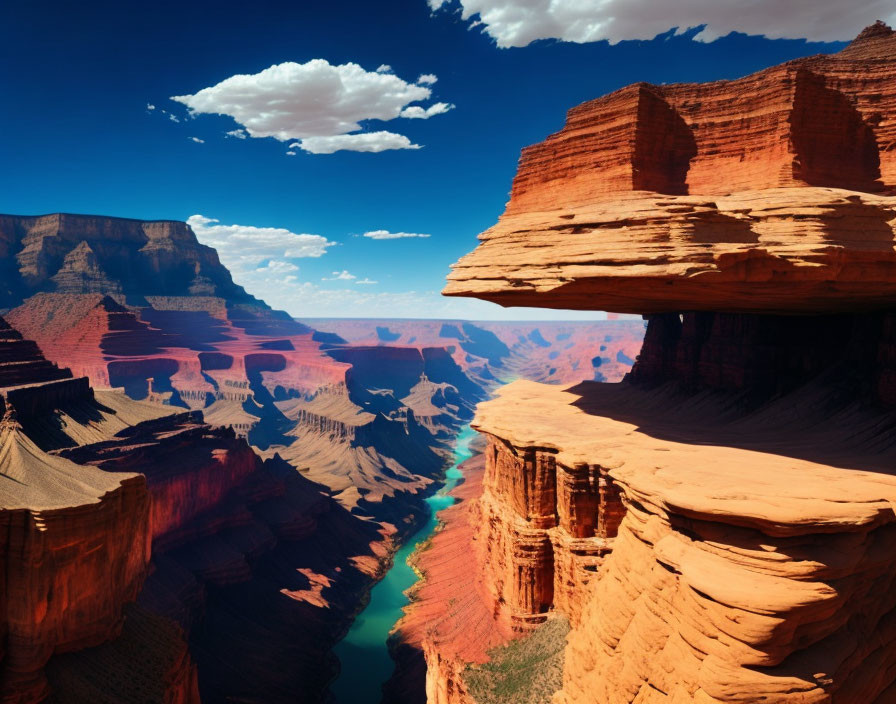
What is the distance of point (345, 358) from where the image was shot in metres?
130

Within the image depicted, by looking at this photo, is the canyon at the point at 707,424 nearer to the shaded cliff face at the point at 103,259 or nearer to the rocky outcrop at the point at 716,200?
the rocky outcrop at the point at 716,200

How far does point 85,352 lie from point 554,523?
89.0 m

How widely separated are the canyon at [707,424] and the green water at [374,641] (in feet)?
11.6

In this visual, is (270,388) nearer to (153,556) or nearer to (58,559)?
(153,556)

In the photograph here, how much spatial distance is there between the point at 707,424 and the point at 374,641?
90.8 feet

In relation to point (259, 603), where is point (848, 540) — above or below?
above

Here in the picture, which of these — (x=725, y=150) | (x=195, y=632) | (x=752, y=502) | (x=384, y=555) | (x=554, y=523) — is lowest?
(x=384, y=555)

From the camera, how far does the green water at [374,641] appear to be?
3150 centimetres

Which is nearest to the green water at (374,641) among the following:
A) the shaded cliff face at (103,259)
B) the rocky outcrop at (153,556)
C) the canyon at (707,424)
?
the rocky outcrop at (153,556)

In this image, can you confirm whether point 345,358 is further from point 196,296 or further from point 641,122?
point 641,122

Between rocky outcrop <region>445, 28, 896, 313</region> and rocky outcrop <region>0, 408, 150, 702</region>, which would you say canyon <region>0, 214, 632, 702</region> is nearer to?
rocky outcrop <region>0, 408, 150, 702</region>

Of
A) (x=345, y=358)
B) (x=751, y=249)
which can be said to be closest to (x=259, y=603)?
(x=751, y=249)

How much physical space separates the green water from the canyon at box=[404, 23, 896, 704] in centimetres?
355

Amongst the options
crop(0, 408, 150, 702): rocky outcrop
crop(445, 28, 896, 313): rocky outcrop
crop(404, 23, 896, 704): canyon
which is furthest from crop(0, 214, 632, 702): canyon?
crop(445, 28, 896, 313): rocky outcrop
